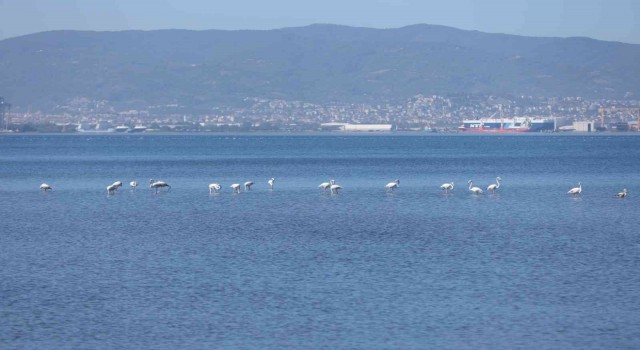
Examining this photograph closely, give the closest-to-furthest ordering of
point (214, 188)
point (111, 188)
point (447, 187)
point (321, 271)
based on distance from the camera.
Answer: point (321, 271) < point (447, 187) < point (214, 188) < point (111, 188)

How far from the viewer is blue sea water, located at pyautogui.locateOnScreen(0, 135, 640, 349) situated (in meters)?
20.5

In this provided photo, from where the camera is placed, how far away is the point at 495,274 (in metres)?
26.5

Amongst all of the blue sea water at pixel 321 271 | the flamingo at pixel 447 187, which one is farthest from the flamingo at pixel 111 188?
the flamingo at pixel 447 187

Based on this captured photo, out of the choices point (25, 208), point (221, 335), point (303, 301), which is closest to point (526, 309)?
point (303, 301)

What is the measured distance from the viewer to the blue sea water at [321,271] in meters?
20.5

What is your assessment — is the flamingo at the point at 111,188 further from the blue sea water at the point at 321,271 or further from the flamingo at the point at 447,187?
the flamingo at the point at 447,187

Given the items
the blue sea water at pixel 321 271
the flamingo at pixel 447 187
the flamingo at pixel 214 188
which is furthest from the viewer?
the flamingo at pixel 214 188

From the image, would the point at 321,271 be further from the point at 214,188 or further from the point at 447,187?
the point at 214,188

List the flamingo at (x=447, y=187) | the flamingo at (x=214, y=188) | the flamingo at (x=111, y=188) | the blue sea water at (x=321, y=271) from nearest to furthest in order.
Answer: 1. the blue sea water at (x=321, y=271)
2. the flamingo at (x=447, y=187)
3. the flamingo at (x=214, y=188)
4. the flamingo at (x=111, y=188)

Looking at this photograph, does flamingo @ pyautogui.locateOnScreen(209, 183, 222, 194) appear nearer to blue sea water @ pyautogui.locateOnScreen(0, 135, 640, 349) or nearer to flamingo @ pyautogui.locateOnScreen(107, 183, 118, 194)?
blue sea water @ pyautogui.locateOnScreen(0, 135, 640, 349)

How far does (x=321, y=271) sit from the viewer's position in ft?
88.5

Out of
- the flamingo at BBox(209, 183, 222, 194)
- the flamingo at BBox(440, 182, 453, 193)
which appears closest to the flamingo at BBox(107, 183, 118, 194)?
the flamingo at BBox(209, 183, 222, 194)

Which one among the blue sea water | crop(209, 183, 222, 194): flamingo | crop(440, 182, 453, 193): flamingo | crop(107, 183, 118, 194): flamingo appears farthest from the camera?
crop(107, 183, 118, 194): flamingo

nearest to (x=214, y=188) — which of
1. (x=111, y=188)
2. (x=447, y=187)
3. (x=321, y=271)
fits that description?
(x=111, y=188)
